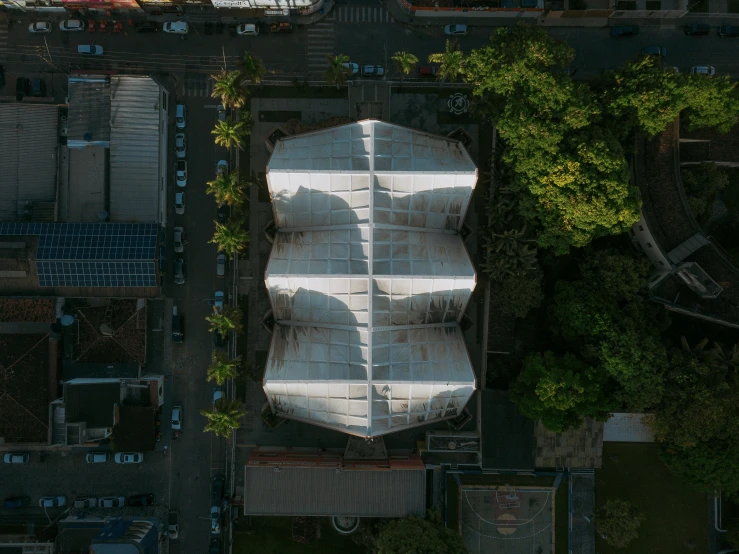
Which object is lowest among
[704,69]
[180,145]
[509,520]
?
[509,520]

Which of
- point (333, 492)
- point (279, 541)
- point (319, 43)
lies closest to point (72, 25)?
point (319, 43)

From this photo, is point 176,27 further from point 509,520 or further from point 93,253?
point 509,520

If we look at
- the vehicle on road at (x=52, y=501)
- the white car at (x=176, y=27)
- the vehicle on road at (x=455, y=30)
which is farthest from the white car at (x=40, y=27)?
the vehicle on road at (x=52, y=501)

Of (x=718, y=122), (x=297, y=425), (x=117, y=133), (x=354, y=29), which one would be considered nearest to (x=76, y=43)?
(x=117, y=133)

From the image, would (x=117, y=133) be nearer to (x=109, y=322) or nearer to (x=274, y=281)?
(x=109, y=322)

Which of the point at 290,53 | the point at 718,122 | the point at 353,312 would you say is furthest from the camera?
the point at 290,53

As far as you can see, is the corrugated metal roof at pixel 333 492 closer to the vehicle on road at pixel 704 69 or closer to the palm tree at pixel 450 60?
the palm tree at pixel 450 60
